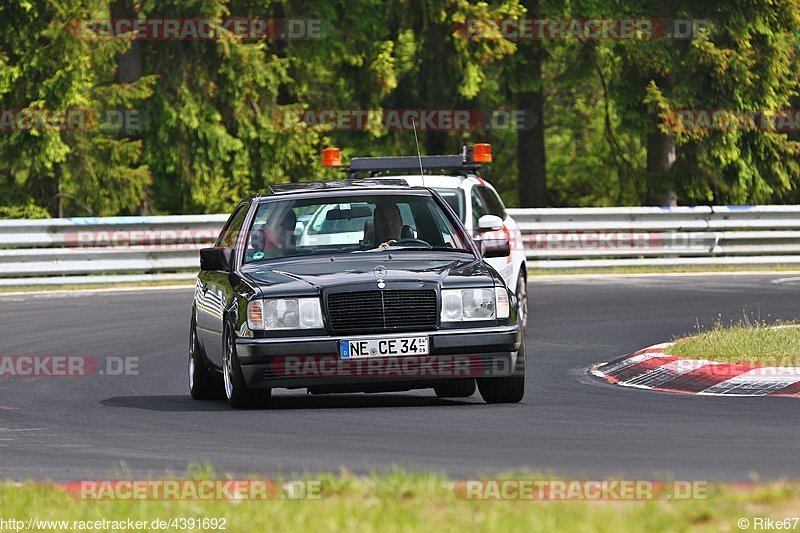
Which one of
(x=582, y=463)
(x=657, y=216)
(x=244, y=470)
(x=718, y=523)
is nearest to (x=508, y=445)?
(x=582, y=463)

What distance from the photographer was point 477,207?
58.9ft

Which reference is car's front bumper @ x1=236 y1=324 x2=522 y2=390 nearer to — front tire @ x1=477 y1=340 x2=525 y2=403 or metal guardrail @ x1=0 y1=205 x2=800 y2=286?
front tire @ x1=477 y1=340 x2=525 y2=403

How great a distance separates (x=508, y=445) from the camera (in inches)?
369

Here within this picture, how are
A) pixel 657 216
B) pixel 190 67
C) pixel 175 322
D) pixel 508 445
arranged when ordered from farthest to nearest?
pixel 190 67
pixel 657 216
pixel 175 322
pixel 508 445

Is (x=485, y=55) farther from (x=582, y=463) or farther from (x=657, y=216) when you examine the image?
(x=582, y=463)

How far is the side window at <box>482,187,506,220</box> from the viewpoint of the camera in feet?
60.7

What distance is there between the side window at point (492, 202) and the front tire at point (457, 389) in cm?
585

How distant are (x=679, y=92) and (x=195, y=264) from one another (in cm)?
1071

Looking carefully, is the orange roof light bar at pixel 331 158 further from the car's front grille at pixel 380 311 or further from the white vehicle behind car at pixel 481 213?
the car's front grille at pixel 380 311

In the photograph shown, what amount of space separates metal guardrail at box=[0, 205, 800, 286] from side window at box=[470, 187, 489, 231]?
890 cm

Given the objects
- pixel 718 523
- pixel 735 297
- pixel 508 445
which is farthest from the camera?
pixel 735 297

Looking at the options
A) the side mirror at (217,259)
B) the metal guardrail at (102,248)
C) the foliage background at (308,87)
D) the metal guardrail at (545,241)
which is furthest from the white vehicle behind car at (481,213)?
→ the foliage background at (308,87)

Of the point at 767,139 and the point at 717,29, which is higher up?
the point at 717,29

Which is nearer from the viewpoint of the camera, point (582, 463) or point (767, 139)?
point (582, 463)
